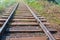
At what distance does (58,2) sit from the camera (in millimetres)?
12727

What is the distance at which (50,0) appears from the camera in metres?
13.8

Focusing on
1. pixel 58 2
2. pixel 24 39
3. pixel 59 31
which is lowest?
pixel 58 2

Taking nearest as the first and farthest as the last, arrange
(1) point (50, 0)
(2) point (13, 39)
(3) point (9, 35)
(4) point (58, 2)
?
1. (2) point (13, 39)
2. (3) point (9, 35)
3. (4) point (58, 2)
4. (1) point (50, 0)

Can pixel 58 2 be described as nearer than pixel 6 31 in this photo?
No

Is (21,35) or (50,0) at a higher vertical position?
(21,35)

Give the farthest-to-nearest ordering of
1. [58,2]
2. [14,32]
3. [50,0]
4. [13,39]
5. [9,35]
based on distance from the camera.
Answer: [50,0] < [58,2] < [14,32] < [9,35] < [13,39]

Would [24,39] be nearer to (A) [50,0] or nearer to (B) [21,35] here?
(B) [21,35]

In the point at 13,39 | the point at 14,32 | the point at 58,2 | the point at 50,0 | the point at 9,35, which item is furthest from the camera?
the point at 50,0

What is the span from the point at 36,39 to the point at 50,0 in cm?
1039

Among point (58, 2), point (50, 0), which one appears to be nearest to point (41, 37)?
point (58, 2)

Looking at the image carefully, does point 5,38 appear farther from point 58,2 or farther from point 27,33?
point 58,2

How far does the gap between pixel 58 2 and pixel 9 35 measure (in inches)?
364

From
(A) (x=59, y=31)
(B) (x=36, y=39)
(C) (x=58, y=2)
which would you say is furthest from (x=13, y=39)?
(C) (x=58, y=2)

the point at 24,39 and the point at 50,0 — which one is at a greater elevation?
the point at 24,39
